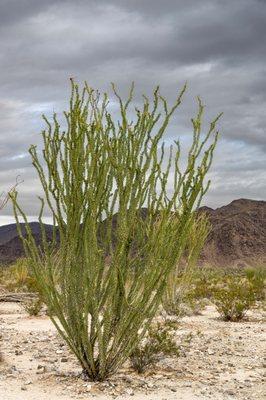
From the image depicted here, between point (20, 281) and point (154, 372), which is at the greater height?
point (20, 281)

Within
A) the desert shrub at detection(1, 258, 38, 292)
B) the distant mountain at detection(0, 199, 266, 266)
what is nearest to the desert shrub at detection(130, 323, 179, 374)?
the desert shrub at detection(1, 258, 38, 292)

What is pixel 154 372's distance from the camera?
705 cm

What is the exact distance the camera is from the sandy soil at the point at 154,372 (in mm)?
6207

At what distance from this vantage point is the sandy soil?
6207 mm

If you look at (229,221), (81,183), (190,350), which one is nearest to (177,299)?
(190,350)

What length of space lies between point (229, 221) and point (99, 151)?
6526cm

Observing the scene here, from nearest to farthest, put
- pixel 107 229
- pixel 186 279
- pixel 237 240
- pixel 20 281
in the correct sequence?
pixel 107 229 → pixel 186 279 → pixel 20 281 → pixel 237 240

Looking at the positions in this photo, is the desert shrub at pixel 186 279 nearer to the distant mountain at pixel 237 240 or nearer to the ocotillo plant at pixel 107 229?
the ocotillo plant at pixel 107 229

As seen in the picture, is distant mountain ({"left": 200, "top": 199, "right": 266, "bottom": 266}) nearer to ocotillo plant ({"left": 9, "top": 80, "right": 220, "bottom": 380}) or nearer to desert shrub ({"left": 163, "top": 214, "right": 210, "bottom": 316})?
desert shrub ({"left": 163, "top": 214, "right": 210, "bottom": 316})

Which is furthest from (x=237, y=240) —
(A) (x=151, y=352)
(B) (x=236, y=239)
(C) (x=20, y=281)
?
(A) (x=151, y=352)

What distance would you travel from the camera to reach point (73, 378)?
6652mm

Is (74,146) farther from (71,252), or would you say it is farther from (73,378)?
(73,378)

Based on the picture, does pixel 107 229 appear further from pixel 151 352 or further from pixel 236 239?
pixel 236 239

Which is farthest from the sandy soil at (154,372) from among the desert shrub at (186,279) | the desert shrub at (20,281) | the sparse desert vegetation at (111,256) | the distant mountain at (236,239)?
the distant mountain at (236,239)
